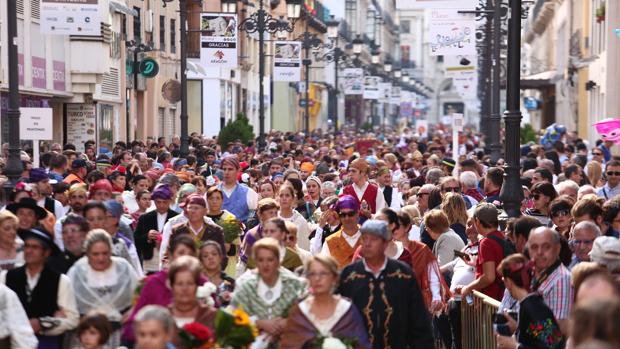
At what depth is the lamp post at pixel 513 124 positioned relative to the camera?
52.2 ft

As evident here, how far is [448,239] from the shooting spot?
14008mm

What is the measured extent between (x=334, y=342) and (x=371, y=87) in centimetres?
6702

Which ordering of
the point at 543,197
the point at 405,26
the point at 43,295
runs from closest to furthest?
the point at 43,295 → the point at 543,197 → the point at 405,26

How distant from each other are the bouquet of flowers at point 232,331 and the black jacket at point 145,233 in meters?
5.36

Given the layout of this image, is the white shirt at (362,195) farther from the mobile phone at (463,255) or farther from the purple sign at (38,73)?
the purple sign at (38,73)

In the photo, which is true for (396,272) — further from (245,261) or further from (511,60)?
(511,60)

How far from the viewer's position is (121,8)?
1544 inches

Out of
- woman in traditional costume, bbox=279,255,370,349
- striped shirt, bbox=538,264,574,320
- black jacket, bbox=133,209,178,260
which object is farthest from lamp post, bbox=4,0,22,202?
striped shirt, bbox=538,264,574,320

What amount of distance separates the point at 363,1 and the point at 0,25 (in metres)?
92.5

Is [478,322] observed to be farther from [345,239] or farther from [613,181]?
[613,181]

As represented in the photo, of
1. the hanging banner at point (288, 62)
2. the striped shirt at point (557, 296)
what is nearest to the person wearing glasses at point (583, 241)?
the striped shirt at point (557, 296)

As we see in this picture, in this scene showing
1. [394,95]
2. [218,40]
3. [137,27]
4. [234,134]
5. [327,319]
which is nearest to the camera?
[327,319]

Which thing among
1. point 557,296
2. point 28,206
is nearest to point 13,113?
point 28,206

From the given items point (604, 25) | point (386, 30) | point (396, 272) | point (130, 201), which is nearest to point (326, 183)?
point (130, 201)
